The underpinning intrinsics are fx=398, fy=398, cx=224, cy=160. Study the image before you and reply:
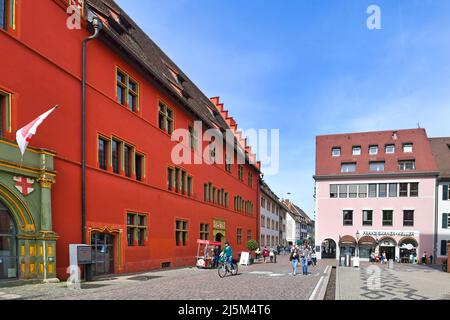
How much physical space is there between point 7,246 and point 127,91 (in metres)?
10.2

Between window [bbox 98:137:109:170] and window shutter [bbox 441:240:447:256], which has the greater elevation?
window [bbox 98:137:109:170]

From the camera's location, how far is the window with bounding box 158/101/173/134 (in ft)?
79.3

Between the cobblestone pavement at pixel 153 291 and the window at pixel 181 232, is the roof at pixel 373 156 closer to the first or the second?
the window at pixel 181 232

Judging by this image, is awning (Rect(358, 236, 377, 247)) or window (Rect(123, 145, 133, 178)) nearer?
window (Rect(123, 145, 133, 178))

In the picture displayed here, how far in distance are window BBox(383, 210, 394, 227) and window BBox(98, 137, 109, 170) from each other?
3927 centimetres

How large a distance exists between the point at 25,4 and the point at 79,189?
274 inches

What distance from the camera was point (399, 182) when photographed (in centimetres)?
4819

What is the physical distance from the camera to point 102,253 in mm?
17625

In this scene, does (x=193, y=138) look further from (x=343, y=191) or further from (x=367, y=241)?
(x=367, y=241)

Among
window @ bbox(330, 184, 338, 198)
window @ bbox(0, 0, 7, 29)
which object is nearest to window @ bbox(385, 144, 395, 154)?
window @ bbox(330, 184, 338, 198)

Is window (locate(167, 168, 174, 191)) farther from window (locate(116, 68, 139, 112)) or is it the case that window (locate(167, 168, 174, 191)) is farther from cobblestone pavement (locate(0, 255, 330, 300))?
cobblestone pavement (locate(0, 255, 330, 300))

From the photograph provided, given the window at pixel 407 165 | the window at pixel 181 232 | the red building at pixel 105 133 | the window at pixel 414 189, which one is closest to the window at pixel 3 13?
the red building at pixel 105 133
